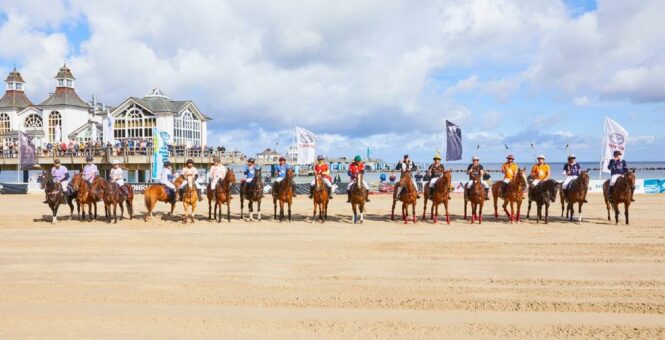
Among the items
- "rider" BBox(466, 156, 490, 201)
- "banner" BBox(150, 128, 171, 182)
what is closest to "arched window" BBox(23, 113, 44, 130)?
"banner" BBox(150, 128, 171, 182)

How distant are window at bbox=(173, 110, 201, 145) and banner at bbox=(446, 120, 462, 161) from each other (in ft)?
112

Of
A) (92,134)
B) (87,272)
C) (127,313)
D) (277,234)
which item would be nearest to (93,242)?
(87,272)

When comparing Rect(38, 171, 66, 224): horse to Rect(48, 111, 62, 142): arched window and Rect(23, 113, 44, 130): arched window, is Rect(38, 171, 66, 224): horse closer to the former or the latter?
Rect(48, 111, 62, 142): arched window

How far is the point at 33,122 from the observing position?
191ft

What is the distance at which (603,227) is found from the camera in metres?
15.7

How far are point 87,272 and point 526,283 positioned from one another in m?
7.83

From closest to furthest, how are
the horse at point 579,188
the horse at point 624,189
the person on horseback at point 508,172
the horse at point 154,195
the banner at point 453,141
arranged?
the horse at point 624,189, the horse at point 579,188, the person on horseback at point 508,172, the horse at point 154,195, the banner at point 453,141

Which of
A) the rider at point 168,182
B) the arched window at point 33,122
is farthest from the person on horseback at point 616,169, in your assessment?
the arched window at point 33,122

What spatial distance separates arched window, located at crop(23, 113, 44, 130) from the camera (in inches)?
2274

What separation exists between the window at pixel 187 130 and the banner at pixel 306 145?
88.7 feet

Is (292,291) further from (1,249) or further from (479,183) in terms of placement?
(479,183)

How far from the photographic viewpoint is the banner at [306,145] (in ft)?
93.8

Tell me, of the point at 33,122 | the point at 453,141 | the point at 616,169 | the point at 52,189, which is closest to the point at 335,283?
the point at 52,189

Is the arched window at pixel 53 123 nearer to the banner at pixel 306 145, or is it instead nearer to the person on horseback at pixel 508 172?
the banner at pixel 306 145
